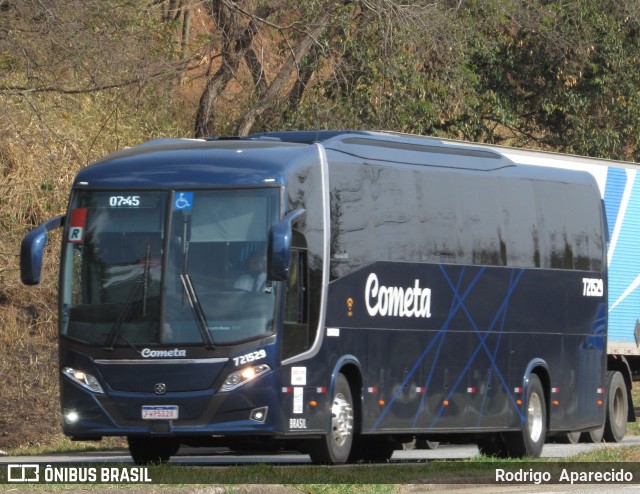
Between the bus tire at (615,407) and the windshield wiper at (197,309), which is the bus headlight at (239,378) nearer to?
the windshield wiper at (197,309)

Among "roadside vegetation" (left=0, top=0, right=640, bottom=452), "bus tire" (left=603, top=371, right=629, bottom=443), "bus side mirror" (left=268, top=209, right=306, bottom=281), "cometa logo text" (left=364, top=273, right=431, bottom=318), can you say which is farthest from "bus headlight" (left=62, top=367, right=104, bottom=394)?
"bus tire" (left=603, top=371, right=629, bottom=443)

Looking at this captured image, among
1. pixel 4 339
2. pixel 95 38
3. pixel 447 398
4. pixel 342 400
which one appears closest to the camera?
pixel 342 400

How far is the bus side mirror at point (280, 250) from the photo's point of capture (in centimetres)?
1491

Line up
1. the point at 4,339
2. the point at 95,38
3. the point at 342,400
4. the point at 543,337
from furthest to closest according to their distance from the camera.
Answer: the point at 4,339 → the point at 95,38 → the point at 543,337 → the point at 342,400

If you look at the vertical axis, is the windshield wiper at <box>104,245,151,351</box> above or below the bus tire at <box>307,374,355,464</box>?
above

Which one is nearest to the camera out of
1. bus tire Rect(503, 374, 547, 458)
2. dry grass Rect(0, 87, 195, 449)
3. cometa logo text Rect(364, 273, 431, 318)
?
cometa logo text Rect(364, 273, 431, 318)

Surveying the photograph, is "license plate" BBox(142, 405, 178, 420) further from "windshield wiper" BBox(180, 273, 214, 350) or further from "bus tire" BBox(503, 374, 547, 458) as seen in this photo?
"bus tire" BBox(503, 374, 547, 458)

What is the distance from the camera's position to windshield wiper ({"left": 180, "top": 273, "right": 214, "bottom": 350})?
1530cm

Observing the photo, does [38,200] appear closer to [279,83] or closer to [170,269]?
[279,83]

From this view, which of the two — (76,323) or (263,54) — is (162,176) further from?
(263,54)

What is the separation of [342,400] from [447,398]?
7.75 feet

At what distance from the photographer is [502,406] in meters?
19.7

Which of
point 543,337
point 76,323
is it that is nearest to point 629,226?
point 543,337

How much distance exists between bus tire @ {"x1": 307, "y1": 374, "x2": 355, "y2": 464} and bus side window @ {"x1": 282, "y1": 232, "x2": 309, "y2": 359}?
35.2 inches
